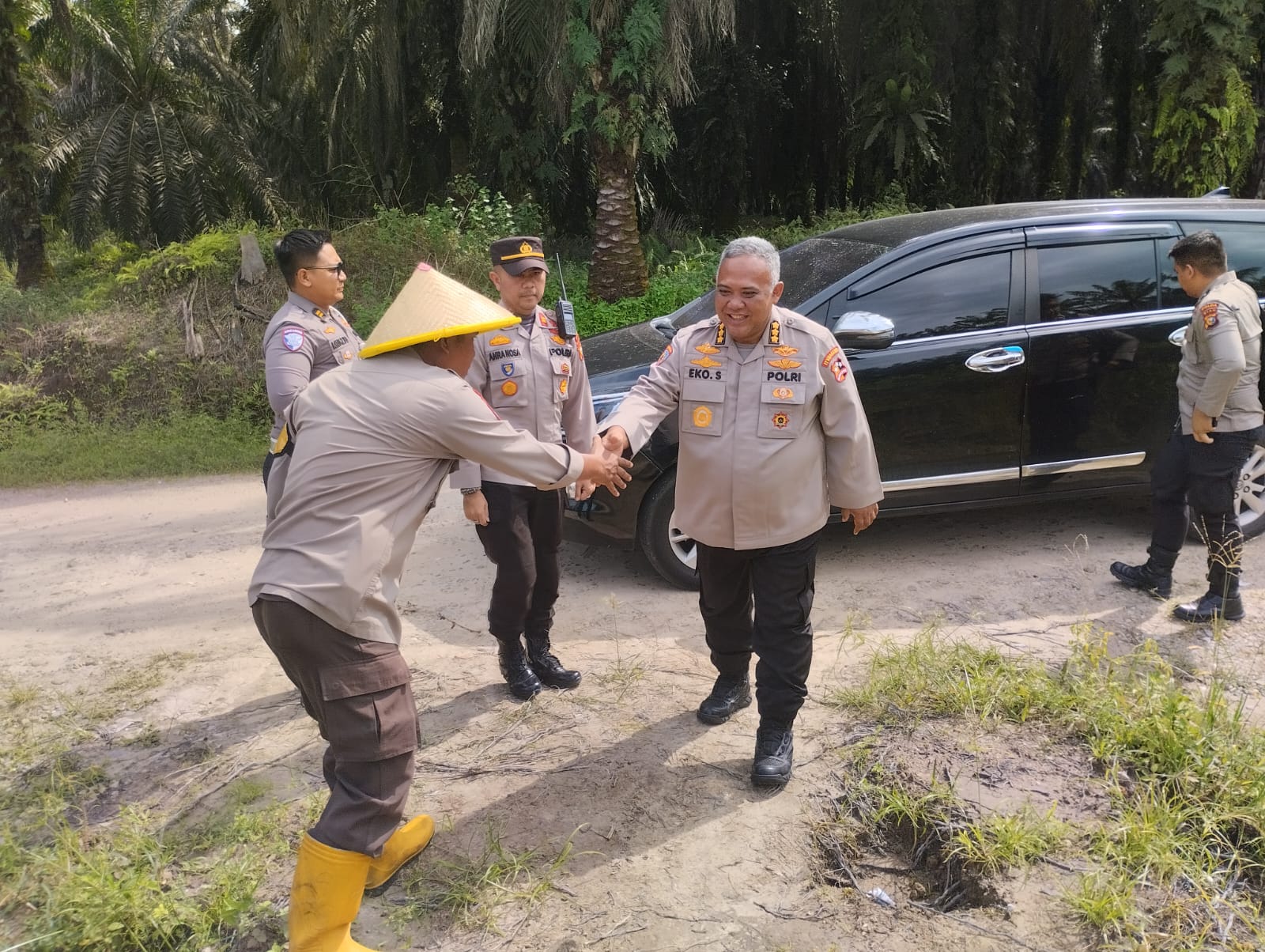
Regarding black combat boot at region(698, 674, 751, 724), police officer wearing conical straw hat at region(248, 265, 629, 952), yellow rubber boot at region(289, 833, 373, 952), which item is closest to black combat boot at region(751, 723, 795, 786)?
black combat boot at region(698, 674, 751, 724)

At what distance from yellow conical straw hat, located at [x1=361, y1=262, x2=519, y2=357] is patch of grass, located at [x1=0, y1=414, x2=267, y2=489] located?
5.88 metres

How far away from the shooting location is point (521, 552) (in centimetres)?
371

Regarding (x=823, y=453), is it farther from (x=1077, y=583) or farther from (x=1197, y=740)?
(x=1077, y=583)

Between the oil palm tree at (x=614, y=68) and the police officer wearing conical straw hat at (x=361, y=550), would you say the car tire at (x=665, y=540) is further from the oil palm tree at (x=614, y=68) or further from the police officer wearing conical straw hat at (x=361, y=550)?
the oil palm tree at (x=614, y=68)

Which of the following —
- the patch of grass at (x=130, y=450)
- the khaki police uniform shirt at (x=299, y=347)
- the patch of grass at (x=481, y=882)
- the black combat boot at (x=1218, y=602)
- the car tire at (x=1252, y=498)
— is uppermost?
the khaki police uniform shirt at (x=299, y=347)

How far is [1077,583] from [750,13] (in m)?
11.7

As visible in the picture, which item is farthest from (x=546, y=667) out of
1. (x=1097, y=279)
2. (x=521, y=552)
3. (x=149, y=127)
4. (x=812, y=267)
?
(x=149, y=127)

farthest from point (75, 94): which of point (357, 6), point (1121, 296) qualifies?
point (1121, 296)

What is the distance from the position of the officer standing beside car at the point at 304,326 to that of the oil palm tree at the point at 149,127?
13.2 m

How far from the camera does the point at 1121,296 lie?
4.94 metres

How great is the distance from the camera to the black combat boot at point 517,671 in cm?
384

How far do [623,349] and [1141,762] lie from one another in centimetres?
318

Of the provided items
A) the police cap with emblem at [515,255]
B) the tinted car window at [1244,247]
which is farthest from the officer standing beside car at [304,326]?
the tinted car window at [1244,247]

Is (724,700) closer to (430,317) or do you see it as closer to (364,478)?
(364,478)
